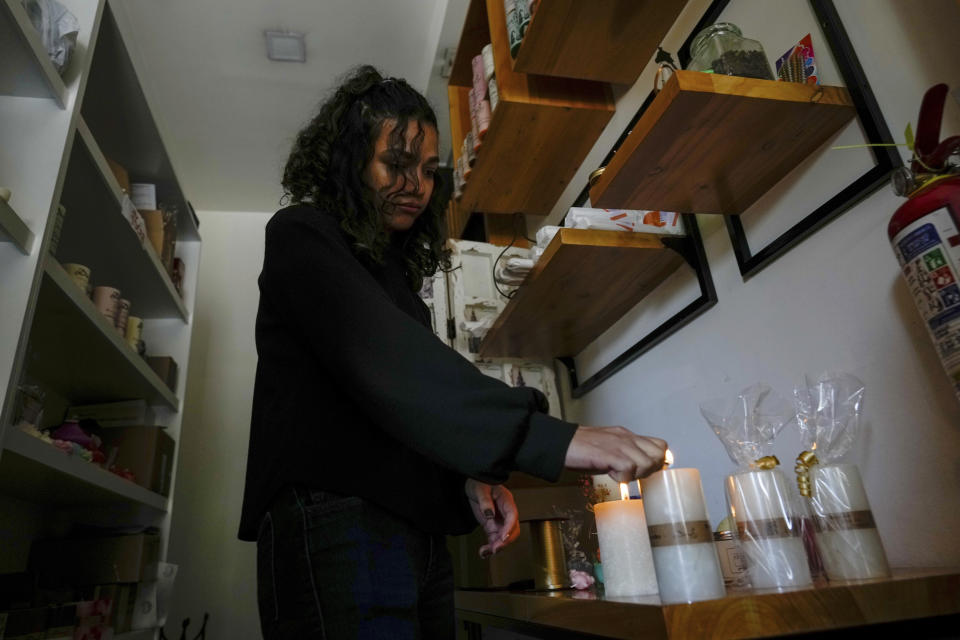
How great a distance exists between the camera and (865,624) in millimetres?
596

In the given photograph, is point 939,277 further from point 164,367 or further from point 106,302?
point 164,367

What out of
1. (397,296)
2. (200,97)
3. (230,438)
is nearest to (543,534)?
(397,296)

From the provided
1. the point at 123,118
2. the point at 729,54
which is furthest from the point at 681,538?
the point at 123,118

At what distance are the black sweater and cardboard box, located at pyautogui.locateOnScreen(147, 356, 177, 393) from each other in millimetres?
1362

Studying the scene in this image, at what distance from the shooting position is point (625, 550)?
2.84 ft

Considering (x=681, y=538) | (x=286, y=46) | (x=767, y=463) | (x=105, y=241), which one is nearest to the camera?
(x=681, y=538)

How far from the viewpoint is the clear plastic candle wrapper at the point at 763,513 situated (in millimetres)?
710

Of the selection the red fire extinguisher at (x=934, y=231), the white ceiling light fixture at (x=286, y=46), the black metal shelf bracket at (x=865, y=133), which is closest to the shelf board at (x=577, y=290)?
the black metal shelf bracket at (x=865, y=133)

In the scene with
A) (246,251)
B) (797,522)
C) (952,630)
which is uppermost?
(246,251)

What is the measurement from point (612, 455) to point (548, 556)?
0.74 m

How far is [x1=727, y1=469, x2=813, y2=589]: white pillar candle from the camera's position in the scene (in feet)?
2.32

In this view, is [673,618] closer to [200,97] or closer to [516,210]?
[516,210]

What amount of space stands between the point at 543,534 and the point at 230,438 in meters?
2.06

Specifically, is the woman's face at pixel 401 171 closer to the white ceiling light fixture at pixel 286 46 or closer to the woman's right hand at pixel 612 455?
the woman's right hand at pixel 612 455
